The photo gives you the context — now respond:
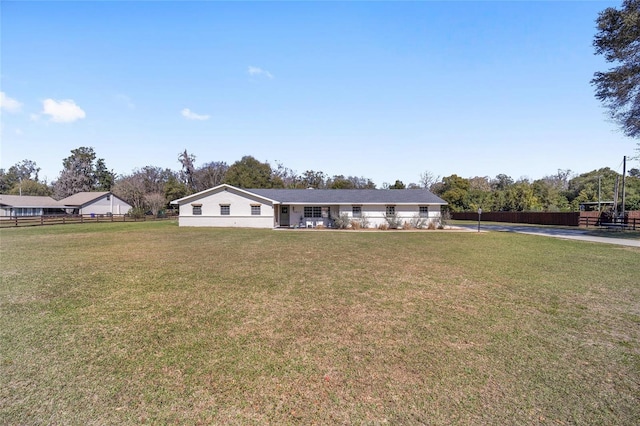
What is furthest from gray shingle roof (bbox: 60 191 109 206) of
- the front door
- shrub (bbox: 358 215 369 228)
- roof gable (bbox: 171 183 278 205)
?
shrub (bbox: 358 215 369 228)

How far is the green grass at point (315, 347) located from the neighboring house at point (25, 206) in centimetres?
5211

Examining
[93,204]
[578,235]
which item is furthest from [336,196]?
[93,204]

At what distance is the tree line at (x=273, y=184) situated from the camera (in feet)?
147

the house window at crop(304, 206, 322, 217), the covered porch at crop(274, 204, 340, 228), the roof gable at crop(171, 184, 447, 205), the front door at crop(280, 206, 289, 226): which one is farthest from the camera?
the front door at crop(280, 206, 289, 226)

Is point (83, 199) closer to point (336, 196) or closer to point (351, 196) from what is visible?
point (336, 196)

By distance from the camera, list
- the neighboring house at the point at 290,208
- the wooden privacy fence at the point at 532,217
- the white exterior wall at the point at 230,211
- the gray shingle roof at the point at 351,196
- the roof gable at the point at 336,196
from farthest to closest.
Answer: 1. the wooden privacy fence at the point at 532,217
2. the gray shingle roof at the point at 351,196
3. the roof gable at the point at 336,196
4. the neighboring house at the point at 290,208
5. the white exterior wall at the point at 230,211

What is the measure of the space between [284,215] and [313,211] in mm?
3116

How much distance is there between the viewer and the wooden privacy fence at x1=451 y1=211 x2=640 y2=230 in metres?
26.3

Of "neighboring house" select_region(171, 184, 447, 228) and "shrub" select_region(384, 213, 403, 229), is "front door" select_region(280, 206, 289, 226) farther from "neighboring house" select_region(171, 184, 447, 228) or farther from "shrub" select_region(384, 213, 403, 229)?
"shrub" select_region(384, 213, 403, 229)

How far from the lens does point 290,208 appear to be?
2922cm

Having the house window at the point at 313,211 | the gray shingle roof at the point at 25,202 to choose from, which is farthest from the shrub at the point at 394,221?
the gray shingle roof at the point at 25,202

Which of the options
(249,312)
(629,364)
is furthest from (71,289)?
(629,364)

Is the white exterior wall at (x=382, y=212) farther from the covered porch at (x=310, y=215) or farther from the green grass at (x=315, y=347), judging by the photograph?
the green grass at (x=315, y=347)

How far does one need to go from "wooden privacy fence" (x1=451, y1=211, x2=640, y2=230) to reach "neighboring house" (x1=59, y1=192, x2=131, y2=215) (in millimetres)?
60122
